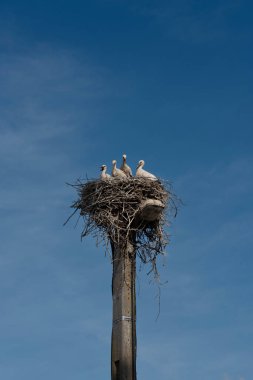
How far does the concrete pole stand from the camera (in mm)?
9781

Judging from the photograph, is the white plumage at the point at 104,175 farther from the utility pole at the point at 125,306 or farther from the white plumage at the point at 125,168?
the utility pole at the point at 125,306

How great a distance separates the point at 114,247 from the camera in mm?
10648

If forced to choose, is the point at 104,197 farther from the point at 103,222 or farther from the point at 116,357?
the point at 116,357

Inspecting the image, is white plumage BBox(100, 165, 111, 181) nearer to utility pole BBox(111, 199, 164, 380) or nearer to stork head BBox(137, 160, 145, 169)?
stork head BBox(137, 160, 145, 169)

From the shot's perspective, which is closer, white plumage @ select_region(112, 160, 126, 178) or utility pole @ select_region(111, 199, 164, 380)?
utility pole @ select_region(111, 199, 164, 380)

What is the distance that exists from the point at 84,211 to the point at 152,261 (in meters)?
1.40

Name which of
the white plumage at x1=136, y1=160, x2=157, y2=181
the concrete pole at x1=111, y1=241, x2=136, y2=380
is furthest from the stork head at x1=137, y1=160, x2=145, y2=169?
the concrete pole at x1=111, y1=241, x2=136, y2=380

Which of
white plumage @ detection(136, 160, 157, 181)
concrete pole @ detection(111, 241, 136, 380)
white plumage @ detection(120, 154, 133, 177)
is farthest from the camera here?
white plumage @ detection(120, 154, 133, 177)

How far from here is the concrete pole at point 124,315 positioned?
9781 mm

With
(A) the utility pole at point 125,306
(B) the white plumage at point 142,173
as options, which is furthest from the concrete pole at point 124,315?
(B) the white plumage at point 142,173

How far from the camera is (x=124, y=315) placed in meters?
10.0

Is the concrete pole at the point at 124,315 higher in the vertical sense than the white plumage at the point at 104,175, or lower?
lower

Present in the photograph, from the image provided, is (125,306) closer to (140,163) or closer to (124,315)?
(124,315)

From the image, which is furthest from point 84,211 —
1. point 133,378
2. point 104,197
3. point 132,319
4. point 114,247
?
point 133,378
